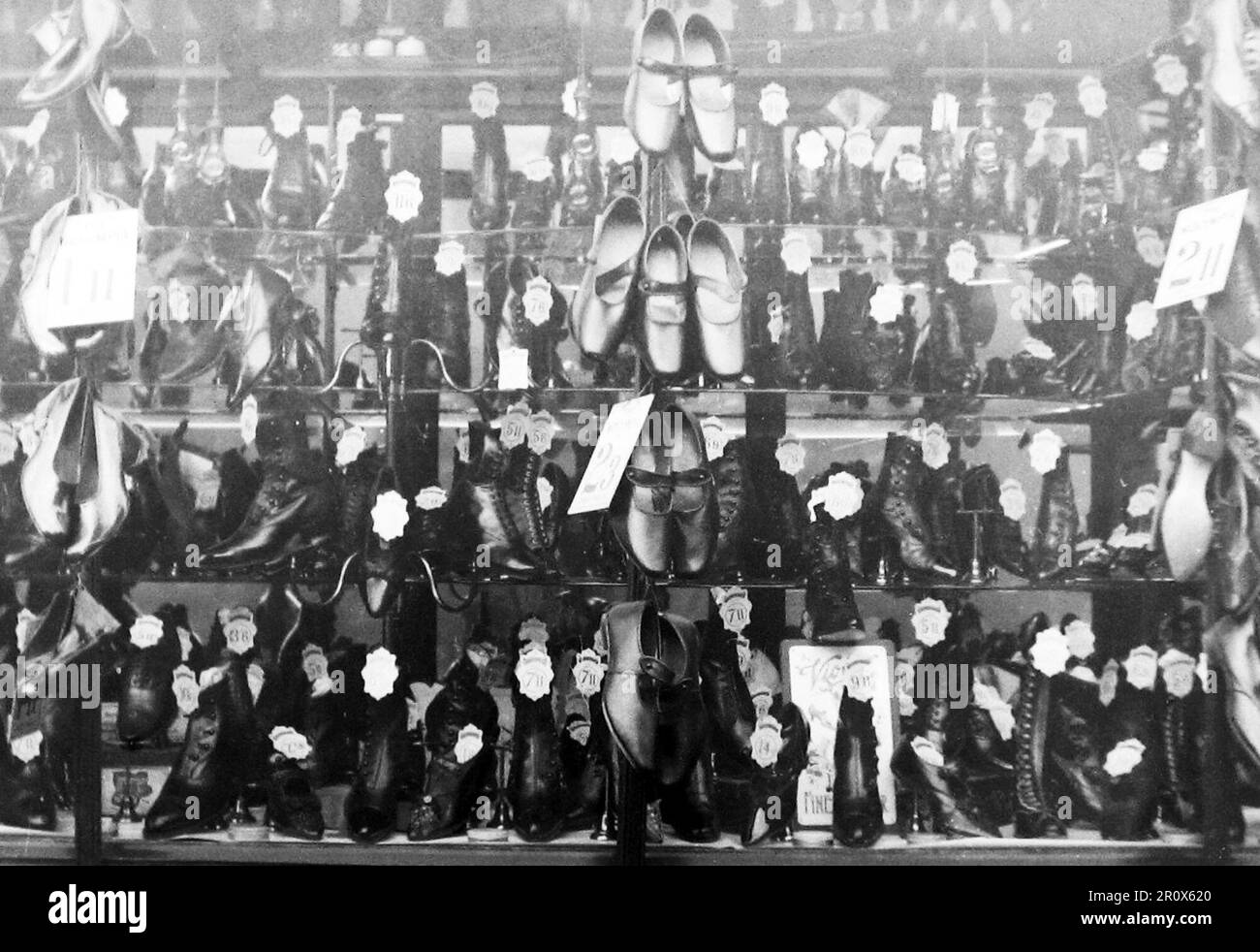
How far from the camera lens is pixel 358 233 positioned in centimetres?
237

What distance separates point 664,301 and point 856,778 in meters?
1.00

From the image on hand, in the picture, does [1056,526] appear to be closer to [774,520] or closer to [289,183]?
[774,520]

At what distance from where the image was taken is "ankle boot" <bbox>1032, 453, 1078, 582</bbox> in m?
2.37

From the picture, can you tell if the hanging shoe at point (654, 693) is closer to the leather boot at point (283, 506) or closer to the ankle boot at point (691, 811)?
the ankle boot at point (691, 811)

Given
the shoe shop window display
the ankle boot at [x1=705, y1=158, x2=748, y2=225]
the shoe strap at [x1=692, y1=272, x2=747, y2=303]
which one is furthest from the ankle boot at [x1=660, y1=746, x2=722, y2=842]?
the ankle boot at [x1=705, y1=158, x2=748, y2=225]

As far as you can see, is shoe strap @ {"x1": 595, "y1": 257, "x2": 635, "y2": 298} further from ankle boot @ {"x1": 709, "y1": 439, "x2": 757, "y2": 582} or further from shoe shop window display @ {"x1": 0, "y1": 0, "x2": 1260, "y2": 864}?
ankle boot @ {"x1": 709, "y1": 439, "x2": 757, "y2": 582}

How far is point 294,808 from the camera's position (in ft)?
7.39

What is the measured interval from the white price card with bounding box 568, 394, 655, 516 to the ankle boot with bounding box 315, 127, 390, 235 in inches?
24.9

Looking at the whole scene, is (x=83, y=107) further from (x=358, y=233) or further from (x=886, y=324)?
(x=886, y=324)

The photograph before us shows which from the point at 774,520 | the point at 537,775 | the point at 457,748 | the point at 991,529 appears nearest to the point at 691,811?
the point at 537,775

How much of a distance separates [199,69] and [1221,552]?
2.22m

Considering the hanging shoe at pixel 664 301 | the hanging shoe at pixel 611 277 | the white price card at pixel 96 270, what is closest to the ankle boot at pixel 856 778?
the hanging shoe at pixel 664 301
